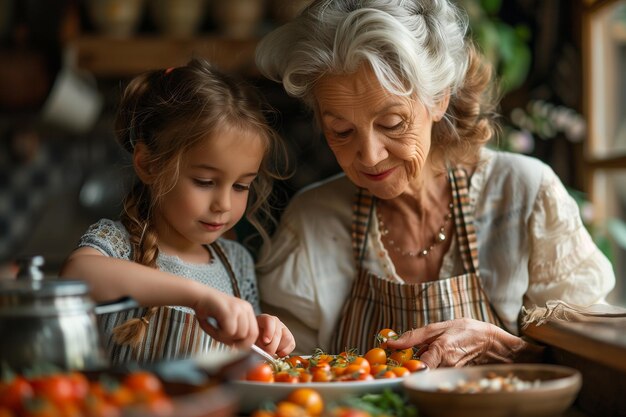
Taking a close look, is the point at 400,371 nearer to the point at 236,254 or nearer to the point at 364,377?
the point at 364,377

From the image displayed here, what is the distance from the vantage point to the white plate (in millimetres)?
1220

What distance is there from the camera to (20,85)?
→ 12.7ft

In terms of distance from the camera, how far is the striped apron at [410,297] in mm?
1920

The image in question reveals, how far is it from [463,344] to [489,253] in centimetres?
39

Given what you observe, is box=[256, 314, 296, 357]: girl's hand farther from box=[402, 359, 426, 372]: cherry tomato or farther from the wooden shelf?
the wooden shelf

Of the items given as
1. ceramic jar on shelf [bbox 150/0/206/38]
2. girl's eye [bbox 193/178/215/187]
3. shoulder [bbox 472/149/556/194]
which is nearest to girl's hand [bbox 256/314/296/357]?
girl's eye [bbox 193/178/215/187]

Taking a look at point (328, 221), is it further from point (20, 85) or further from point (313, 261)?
point (20, 85)

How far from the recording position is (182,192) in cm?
181

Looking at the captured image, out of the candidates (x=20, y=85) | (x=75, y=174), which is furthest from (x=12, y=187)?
(x=20, y=85)

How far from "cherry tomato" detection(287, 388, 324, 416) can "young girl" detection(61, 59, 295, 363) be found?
1.38ft

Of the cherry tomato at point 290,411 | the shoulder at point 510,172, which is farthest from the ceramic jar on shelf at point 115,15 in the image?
the cherry tomato at point 290,411

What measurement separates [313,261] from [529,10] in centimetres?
226

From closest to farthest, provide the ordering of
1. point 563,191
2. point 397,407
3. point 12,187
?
point 397,407 < point 563,191 < point 12,187

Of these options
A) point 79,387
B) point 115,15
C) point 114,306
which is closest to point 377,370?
point 114,306
